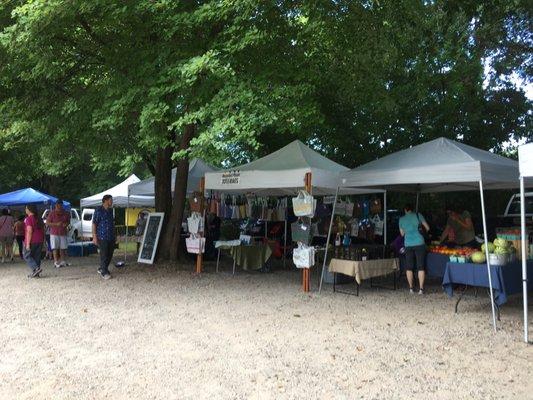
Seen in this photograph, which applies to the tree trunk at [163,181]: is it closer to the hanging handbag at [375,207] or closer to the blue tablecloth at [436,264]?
the hanging handbag at [375,207]

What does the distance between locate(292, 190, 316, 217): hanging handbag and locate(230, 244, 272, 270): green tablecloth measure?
2545mm

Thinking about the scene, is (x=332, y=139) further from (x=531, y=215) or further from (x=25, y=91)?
(x=25, y=91)

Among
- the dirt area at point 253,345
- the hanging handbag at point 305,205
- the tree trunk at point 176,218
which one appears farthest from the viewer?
the tree trunk at point 176,218

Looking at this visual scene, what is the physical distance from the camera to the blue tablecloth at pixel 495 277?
269 inches

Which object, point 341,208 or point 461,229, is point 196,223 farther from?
point 461,229

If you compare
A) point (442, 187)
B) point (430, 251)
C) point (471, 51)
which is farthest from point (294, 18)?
point (471, 51)

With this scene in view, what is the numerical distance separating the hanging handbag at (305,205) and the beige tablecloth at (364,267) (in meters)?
0.96

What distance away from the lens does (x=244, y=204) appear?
46.1ft

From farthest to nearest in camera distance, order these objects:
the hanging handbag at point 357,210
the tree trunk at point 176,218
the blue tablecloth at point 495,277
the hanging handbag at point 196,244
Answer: the hanging handbag at point 357,210
the tree trunk at point 176,218
the hanging handbag at point 196,244
the blue tablecloth at point 495,277

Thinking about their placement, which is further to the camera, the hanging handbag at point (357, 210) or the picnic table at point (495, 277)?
the hanging handbag at point (357, 210)

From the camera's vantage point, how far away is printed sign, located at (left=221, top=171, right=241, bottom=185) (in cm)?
1023

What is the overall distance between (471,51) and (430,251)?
958 cm

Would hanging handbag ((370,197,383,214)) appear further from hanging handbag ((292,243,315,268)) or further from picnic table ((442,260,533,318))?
picnic table ((442,260,533,318))

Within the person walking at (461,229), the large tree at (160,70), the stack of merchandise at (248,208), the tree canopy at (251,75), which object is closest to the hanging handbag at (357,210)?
the stack of merchandise at (248,208)
